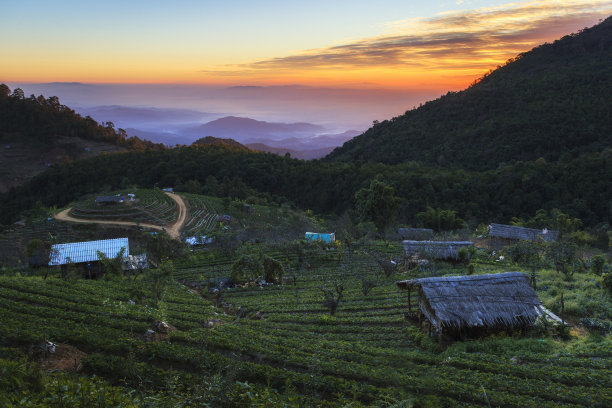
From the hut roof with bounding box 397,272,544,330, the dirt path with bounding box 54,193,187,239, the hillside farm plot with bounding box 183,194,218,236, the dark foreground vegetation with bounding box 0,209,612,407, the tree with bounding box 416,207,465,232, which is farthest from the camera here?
the hillside farm plot with bounding box 183,194,218,236

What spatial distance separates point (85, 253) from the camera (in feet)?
101

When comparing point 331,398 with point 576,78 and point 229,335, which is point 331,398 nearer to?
point 229,335

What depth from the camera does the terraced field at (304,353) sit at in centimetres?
1053

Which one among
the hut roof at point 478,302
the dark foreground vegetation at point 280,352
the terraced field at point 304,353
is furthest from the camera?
the hut roof at point 478,302

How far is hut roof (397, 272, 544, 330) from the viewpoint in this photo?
14.9m

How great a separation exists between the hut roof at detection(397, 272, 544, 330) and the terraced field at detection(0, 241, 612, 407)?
80 cm

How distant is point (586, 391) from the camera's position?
10.8m

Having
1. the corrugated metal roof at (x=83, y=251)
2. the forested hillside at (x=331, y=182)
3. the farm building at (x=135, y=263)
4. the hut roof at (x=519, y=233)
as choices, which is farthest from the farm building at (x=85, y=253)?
the forested hillside at (x=331, y=182)

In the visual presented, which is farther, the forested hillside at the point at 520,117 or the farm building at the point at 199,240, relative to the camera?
the forested hillside at the point at 520,117

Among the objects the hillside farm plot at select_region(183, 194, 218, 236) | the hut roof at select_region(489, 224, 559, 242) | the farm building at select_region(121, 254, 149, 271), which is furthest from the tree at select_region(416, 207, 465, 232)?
the farm building at select_region(121, 254, 149, 271)

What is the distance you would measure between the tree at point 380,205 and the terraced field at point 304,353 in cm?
2502

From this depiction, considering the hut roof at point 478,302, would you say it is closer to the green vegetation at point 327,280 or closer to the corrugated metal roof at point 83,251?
the green vegetation at point 327,280

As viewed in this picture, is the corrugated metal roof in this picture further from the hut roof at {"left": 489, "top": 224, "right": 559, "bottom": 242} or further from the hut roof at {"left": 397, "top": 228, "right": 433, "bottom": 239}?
the hut roof at {"left": 489, "top": 224, "right": 559, "bottom": 242}

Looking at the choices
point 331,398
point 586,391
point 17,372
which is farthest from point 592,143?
point 17,372
